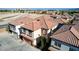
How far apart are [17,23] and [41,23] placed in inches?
15.2

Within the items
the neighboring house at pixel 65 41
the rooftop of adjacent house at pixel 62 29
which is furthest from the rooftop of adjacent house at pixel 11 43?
the rooftop of adjacent house at pixel 62 29

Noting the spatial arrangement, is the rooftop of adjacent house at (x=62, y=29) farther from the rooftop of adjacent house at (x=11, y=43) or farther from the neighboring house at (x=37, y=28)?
the rooftop of adjacent house at (x=11, y=43)

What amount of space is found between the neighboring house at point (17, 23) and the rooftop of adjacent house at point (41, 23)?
0.23 ft

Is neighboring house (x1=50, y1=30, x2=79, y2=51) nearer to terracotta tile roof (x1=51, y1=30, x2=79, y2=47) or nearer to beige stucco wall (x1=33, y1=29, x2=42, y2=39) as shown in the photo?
terracotta tile roof (x1=51, y1=30, x2=79, y2=47)

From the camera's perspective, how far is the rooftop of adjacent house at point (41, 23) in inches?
114

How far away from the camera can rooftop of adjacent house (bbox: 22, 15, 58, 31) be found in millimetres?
2898

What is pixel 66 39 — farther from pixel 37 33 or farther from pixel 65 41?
pixel 37 33

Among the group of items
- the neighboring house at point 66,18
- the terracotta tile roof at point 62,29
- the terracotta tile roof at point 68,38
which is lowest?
the terracotta tile roof at point 68,38

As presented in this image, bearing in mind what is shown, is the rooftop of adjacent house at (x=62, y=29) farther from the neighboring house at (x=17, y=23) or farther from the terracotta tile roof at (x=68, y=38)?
the neighboring house at (x=17, y=23)

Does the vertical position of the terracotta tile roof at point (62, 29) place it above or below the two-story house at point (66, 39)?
above

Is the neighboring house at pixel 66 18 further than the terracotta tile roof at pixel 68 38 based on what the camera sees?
Yes

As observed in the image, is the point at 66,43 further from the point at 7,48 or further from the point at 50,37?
the point at 7,48
